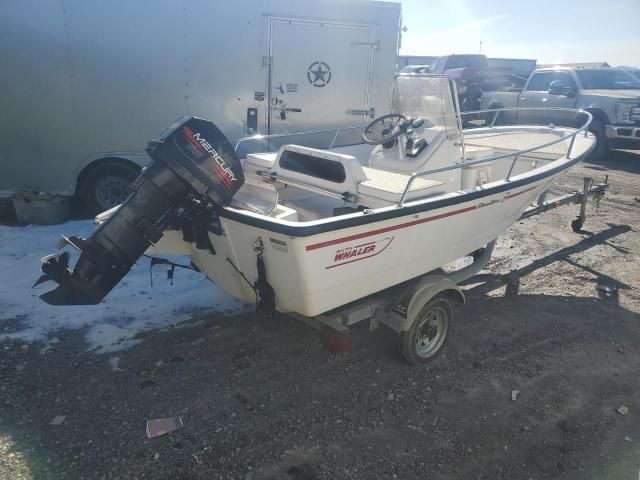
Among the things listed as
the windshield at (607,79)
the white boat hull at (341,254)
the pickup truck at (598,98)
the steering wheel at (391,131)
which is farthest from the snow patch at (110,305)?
the windshield at (607,79)

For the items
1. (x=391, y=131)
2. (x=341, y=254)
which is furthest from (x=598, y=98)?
(x=341, y=254)

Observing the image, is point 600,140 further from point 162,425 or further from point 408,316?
point 162,425

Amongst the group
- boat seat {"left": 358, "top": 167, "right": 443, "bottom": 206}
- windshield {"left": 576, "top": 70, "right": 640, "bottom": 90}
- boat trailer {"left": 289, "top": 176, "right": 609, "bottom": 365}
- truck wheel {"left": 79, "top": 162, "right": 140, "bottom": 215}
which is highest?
windshield {"left": 576, "top": 70, "right": 640, "bottom": 90}

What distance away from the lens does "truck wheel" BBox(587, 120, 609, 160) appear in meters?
11.2

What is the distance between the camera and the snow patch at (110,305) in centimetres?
378

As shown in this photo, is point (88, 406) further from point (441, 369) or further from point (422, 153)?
point (422, 153)

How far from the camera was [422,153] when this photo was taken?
13.6ft

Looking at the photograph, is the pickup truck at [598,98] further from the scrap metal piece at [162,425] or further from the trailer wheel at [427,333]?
the scrap metal piece at [162,425]

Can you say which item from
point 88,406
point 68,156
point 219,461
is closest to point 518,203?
point 219,461

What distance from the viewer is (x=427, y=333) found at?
3.71 meters

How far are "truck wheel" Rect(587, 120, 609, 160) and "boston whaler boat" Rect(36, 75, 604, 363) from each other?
8165 millimetres

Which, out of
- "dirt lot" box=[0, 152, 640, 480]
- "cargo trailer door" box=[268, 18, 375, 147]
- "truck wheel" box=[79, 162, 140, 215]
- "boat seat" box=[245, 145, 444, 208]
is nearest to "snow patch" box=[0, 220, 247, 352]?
"dirt lot" box=[0, 152, 640, 480]

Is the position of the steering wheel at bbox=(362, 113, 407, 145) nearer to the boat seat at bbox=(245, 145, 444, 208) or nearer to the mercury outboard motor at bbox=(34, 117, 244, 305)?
the boat seat at bbox=(245, 145, 444, 208)

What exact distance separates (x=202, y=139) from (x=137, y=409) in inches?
68.1
